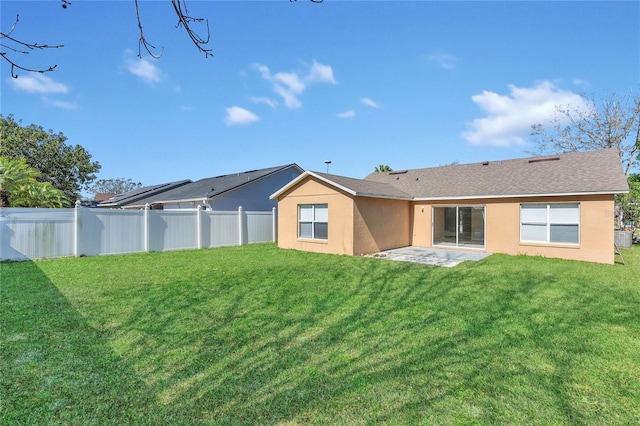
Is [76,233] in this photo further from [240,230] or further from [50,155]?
[50,155]

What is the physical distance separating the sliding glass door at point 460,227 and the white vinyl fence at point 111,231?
918 centimetres

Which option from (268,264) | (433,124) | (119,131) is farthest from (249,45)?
(119,131)

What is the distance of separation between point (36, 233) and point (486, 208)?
1630 centimetres

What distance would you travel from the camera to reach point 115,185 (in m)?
76.1

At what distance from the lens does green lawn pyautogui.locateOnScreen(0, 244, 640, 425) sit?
2.64 m

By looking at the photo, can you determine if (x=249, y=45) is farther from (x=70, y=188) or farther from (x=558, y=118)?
(x=70, y=188)

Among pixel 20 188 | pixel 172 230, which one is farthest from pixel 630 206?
pixel 20 188

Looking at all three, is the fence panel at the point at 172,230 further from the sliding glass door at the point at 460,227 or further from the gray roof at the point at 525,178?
the sliding glass door at the point at 460,227

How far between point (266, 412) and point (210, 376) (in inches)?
33.9

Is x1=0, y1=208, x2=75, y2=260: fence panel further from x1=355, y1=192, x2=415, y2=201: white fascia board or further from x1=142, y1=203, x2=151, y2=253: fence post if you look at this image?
x1=355, y1=192, x2=415, y2=201: white fascia board

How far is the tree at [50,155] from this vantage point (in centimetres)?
2441

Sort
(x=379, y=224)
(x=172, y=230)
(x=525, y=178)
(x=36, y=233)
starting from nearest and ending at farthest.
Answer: (x=36, y=233) < (x=525, y=178) < (x=379, y=224) < (x=172, y=230)

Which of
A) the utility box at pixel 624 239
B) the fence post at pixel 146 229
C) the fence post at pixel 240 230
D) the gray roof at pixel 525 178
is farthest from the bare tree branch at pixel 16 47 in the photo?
the utility box at pixel 624 239

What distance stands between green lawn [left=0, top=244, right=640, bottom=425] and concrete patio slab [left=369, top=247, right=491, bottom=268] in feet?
9.40
